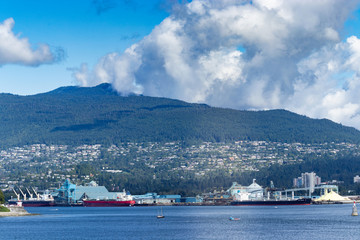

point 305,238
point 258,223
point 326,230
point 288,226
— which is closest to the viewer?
point 305,238

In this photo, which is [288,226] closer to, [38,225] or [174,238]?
[174,238]

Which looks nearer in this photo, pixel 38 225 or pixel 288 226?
pixel 288 226

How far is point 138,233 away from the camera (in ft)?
288

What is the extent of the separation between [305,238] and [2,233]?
35.2m

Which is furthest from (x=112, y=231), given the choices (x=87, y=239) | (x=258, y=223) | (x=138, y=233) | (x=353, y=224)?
(x=353, y=224)

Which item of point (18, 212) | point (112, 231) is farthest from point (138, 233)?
point (18, 212)

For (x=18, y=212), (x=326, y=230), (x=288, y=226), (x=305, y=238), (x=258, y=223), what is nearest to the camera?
(x=305, y=238)

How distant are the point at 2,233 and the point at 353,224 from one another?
43.1 meters

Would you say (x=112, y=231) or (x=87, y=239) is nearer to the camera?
(x=87, y=239)

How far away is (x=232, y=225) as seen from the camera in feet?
324

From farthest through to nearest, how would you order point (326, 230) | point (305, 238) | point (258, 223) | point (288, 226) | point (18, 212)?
point (18, 212), point (258, 223), point (288, 226), point (326, 230), point (305, 238)

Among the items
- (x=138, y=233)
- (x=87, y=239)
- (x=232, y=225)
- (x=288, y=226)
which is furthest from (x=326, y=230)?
(x=87, y=239)

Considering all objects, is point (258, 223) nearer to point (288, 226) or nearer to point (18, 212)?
point (288, 226)

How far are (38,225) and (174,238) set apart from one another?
30.2 meters
